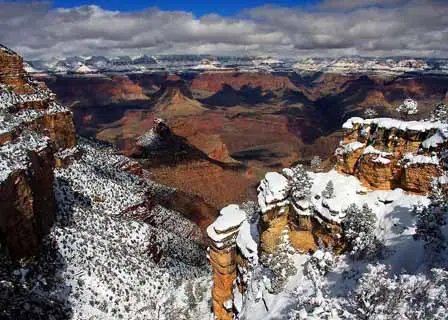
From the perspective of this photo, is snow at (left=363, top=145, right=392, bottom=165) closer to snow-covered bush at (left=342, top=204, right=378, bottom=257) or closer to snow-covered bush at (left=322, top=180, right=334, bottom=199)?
snow-covered bush at (left=322, top=180, right=334, bottom=199)

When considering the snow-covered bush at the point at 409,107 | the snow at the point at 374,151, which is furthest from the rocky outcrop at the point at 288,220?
the snow-covered bush at the point at 409,107

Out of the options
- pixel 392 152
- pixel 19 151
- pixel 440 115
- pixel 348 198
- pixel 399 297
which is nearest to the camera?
pixel 399 297

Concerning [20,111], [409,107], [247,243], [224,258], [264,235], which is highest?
[409,107]

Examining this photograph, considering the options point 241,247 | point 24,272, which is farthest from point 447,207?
point 24,272

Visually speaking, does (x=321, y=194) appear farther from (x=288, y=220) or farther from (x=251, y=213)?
(x=251, y=213)

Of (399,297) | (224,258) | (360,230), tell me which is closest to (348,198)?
(360,230)

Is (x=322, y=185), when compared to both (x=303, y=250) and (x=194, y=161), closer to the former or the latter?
(x=303, y=250)

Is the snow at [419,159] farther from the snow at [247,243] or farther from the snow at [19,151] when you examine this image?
the snow at [19,151]
